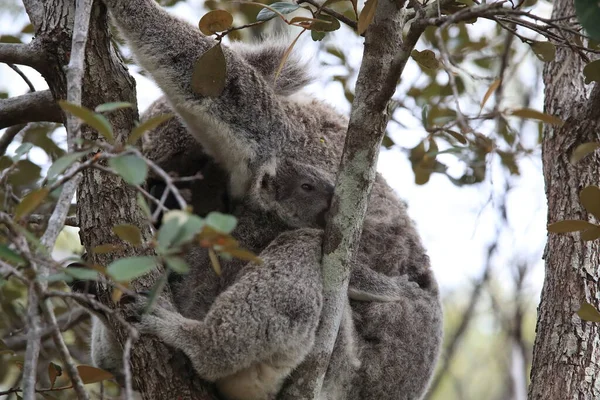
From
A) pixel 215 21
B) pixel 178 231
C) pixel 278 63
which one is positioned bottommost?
pixel 178 231

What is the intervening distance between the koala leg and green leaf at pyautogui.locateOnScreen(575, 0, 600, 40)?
1.65 meters

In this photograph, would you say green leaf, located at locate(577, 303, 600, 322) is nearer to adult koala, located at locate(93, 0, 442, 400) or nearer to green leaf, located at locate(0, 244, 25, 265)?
adult koala, located at locate(93, 0, 442, 400)

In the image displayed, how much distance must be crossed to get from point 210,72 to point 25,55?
84 cm

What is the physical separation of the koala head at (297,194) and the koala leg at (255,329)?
1.52ft

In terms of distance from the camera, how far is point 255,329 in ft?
10.4

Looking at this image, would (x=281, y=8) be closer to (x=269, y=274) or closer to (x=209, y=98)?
(x=209, y=98)

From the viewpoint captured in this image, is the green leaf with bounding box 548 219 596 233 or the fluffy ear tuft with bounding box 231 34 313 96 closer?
the green leaf with bounding box 548 219 596 233

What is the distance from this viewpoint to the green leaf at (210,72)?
3098 mm

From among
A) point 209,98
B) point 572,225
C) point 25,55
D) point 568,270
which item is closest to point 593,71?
point 572,225

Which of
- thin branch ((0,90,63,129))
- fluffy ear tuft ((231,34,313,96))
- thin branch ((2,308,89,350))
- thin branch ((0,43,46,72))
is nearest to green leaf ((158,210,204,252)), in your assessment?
thin branch ((0,43,46,72))

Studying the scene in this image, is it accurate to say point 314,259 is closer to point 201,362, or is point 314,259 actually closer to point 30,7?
point 201,362

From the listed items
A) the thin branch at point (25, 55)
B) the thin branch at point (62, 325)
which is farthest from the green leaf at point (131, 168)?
the thin branch at point (62, 325)

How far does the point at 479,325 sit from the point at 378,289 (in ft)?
24.7

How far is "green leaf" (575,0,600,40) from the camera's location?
217cm
